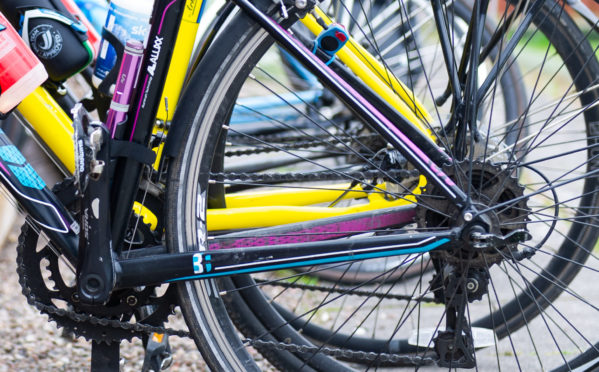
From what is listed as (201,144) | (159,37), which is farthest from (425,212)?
(159,37)

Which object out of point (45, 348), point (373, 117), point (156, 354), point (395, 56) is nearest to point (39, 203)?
point (156, 354)

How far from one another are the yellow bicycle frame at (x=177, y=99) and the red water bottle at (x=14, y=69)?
0.56 feet

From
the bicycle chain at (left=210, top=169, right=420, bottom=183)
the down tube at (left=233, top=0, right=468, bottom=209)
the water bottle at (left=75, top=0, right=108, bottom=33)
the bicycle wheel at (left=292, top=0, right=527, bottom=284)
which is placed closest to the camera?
the down tube at (left=233, top=0, right=468, bottom=209)

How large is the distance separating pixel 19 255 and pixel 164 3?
743mm

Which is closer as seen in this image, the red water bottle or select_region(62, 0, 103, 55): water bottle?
the red water bottle

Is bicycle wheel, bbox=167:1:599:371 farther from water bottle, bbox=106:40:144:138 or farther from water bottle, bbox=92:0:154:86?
water bottle, bbox=92:0:154:86

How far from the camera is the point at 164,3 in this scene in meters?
1.77

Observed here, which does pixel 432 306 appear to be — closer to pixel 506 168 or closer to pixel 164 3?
pixel 506 168

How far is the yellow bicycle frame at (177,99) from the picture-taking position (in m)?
2.01

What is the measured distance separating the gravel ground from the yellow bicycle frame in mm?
722

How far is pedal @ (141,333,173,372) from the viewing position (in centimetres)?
214

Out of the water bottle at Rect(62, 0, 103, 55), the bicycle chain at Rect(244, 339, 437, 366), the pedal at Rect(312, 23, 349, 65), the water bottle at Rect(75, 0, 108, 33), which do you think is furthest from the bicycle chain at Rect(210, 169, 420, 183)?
the water bottle at Rect(75, 0, 108, 33)

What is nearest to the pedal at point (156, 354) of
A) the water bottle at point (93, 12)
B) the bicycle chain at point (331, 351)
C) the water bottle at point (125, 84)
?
the bicycle chain at point (331, 351)

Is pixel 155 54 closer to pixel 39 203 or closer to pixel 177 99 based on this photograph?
pixel 177 99
